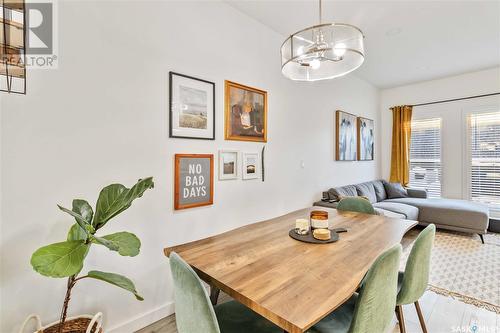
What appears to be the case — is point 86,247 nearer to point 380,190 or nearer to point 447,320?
point 447,320

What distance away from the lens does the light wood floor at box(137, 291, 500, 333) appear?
173 cm

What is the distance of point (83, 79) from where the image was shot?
1.52 metres

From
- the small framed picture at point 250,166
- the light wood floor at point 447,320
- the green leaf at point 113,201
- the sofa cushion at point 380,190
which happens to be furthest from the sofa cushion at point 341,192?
the green leaf at point 113,201

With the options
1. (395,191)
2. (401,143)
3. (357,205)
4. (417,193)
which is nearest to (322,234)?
(357,205)

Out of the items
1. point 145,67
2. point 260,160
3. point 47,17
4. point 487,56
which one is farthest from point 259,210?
point 487,56

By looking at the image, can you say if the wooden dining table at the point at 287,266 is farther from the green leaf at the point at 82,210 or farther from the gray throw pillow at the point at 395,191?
the gray throw pillow at the point at 395,191

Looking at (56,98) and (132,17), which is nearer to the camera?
(56,98)

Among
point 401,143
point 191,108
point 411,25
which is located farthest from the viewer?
point 401,143

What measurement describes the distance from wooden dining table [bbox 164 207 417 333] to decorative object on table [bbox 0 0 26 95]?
4.18ft

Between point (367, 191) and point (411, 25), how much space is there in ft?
8.30

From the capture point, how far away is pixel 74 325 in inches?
53.4

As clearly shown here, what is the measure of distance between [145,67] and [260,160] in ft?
4.70

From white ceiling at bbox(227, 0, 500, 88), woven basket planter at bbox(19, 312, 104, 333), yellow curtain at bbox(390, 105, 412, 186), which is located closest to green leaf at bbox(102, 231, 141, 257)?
woven basket planter at bbox(19, 312, 104, 333)

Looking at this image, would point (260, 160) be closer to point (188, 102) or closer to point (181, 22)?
point (188, 102)
